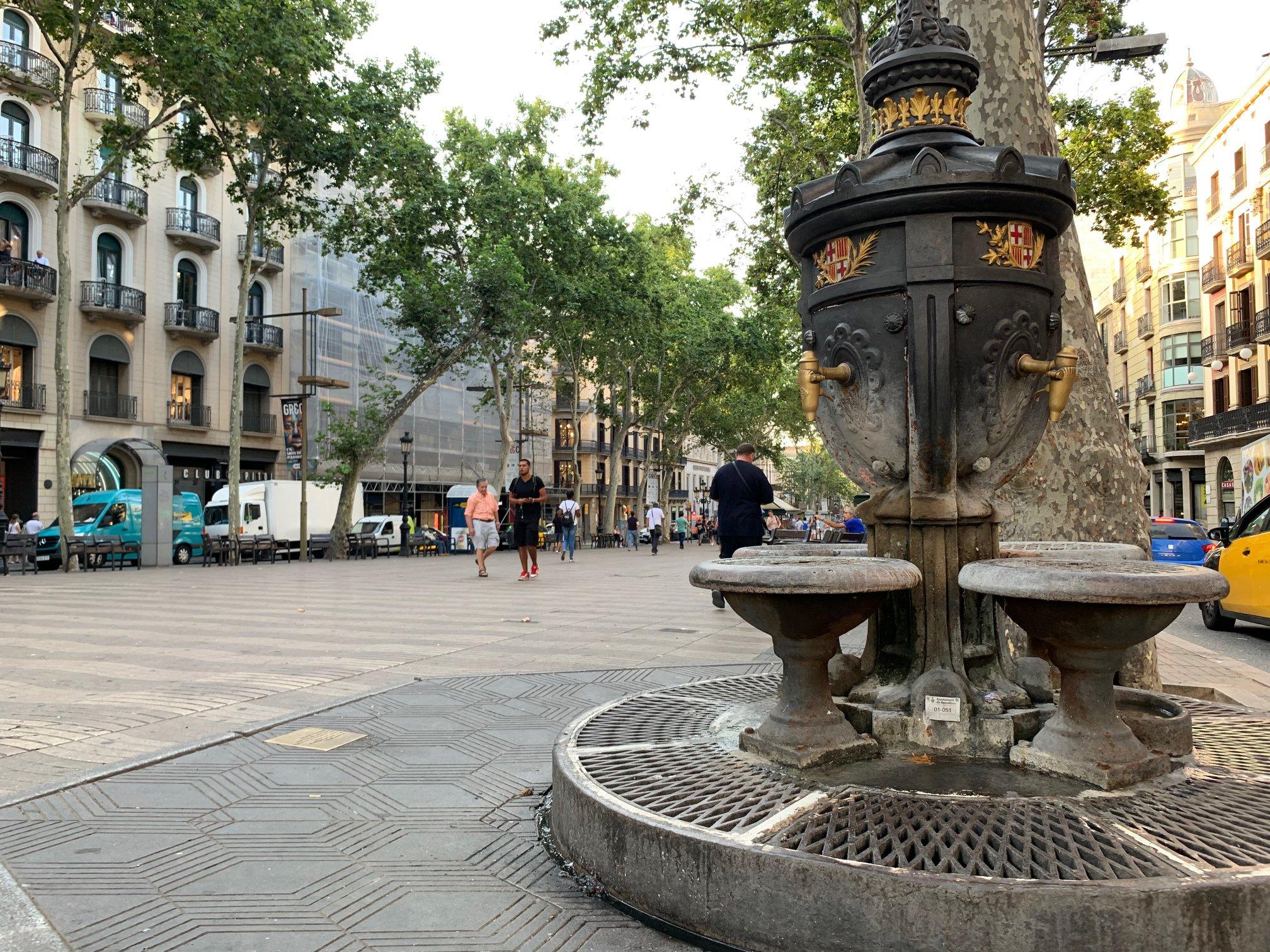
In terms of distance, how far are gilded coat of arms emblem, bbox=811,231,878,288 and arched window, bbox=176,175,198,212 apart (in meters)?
34.7

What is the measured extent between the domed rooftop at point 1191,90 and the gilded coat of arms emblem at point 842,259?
5032 centimetres

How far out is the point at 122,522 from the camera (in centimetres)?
2519

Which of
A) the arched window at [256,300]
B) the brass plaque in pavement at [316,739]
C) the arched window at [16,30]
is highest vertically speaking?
the arched window at [16,30]

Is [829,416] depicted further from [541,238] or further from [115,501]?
[541,238]

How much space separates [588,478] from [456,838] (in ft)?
220

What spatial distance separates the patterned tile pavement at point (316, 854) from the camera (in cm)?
251

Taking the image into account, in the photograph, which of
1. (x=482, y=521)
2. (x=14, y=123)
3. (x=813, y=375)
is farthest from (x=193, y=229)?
(x=813, y=375)

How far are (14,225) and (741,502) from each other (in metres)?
28.7

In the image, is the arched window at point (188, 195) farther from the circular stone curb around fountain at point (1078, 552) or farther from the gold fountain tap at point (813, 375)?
the circular stone curb around fountain at point (1078, 552)

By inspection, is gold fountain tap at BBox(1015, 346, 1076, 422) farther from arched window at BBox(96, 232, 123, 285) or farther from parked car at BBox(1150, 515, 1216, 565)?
arched window at BBox(96, 232, 123, 285)

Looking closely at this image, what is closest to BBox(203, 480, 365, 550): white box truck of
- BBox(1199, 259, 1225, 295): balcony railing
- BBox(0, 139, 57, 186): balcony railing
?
BBox(0, 139, 57, 186): balcony railing

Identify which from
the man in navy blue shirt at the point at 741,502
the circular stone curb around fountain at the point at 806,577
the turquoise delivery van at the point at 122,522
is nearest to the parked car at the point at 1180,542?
the man in navy blue shirt at the point at 741,502

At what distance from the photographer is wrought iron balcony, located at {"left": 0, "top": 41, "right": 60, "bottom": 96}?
2602 centimetres

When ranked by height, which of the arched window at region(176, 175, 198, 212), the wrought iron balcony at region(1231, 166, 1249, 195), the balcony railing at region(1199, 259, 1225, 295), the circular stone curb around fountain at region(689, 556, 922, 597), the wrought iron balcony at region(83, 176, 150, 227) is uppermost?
the wrought iron balcony at region(1231, 166, 1249, 195)
